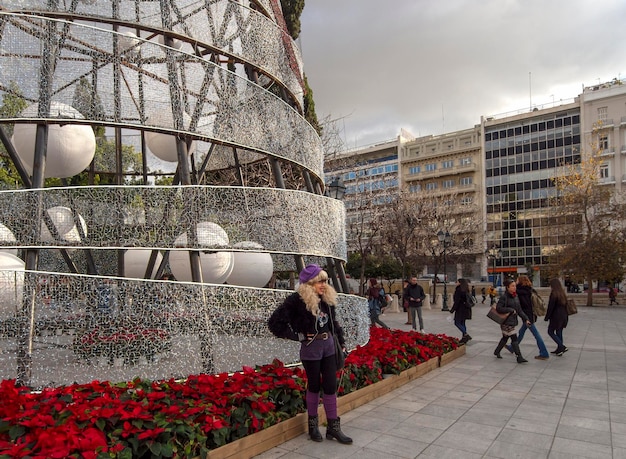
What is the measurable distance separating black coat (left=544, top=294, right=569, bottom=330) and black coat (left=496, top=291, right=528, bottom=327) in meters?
0.84

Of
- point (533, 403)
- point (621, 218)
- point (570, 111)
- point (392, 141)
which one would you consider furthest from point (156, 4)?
point (392, 141)

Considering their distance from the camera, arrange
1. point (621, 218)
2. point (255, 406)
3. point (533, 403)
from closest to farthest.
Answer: point (255, 406), point (533, 403), point (621, 218)

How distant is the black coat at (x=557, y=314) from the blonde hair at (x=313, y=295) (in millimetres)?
7275

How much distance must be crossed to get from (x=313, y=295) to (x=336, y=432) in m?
1.34

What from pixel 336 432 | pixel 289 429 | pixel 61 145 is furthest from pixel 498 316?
pixel 61 145

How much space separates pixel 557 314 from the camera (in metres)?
10.2

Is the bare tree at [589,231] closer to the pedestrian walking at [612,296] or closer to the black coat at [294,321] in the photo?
the pedestrian walking at [612,296]

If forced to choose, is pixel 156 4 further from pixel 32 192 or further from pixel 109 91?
pixel 32 192

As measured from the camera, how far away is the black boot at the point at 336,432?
183 inches

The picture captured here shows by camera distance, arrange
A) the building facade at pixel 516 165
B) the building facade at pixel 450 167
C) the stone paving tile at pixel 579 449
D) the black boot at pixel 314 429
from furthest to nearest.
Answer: the building facade at pixel 450 167 → the building facade at pixel 516 165 → the black boot at pixel 314 429 → the stone paving tile at pixel 579 449

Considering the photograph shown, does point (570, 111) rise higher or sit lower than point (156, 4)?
higher

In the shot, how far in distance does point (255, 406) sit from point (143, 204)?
274cm

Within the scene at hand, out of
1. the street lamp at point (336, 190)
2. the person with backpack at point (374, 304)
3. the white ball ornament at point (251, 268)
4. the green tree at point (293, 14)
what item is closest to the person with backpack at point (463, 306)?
the person with backpack at point (374, 304)

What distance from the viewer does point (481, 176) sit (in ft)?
220
